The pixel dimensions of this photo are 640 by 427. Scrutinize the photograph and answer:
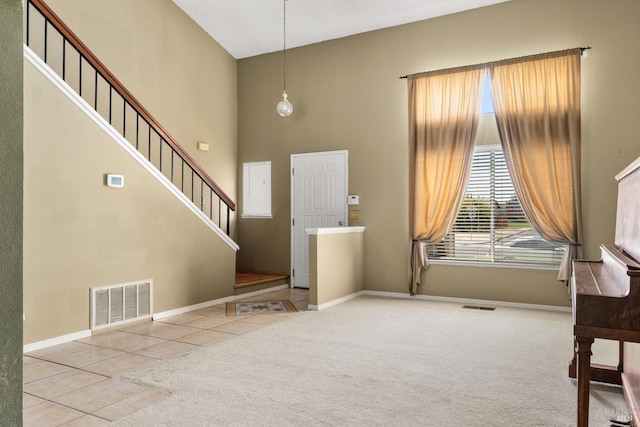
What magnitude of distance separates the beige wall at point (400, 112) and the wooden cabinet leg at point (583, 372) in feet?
12.5

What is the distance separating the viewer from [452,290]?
6070mm

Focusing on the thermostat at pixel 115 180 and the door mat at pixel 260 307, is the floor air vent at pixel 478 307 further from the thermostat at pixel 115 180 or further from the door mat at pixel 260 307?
the thermostat at pixel 115 180

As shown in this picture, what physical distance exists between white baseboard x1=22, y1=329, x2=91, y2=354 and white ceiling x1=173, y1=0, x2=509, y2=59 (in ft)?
15.5

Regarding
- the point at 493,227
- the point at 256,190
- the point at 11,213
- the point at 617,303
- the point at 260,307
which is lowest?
the point at 260,307

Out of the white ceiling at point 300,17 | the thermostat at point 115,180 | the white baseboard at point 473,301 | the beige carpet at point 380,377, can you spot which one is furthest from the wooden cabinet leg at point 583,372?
the white ceiling at point 300,17

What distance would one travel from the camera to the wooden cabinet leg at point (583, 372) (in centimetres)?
193

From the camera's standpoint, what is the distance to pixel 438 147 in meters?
6.00

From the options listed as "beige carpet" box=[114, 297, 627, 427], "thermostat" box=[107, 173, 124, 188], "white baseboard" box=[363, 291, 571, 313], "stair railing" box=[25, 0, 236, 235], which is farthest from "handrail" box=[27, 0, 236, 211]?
"white baseboard" box=[363, 291, 571, 313]

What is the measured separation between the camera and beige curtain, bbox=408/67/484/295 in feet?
19.1

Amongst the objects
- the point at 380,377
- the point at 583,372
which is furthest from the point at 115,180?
the point at 583,372

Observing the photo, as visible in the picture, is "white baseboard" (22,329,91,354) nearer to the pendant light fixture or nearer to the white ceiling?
the pendant light fixture

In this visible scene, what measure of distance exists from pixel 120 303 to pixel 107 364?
4.05ft

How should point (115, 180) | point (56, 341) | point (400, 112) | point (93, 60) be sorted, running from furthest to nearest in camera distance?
point (400, 112) → point (115, 180) → point (93, 60) → point (56, 341)

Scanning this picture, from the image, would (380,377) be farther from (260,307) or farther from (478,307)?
(478,307)
